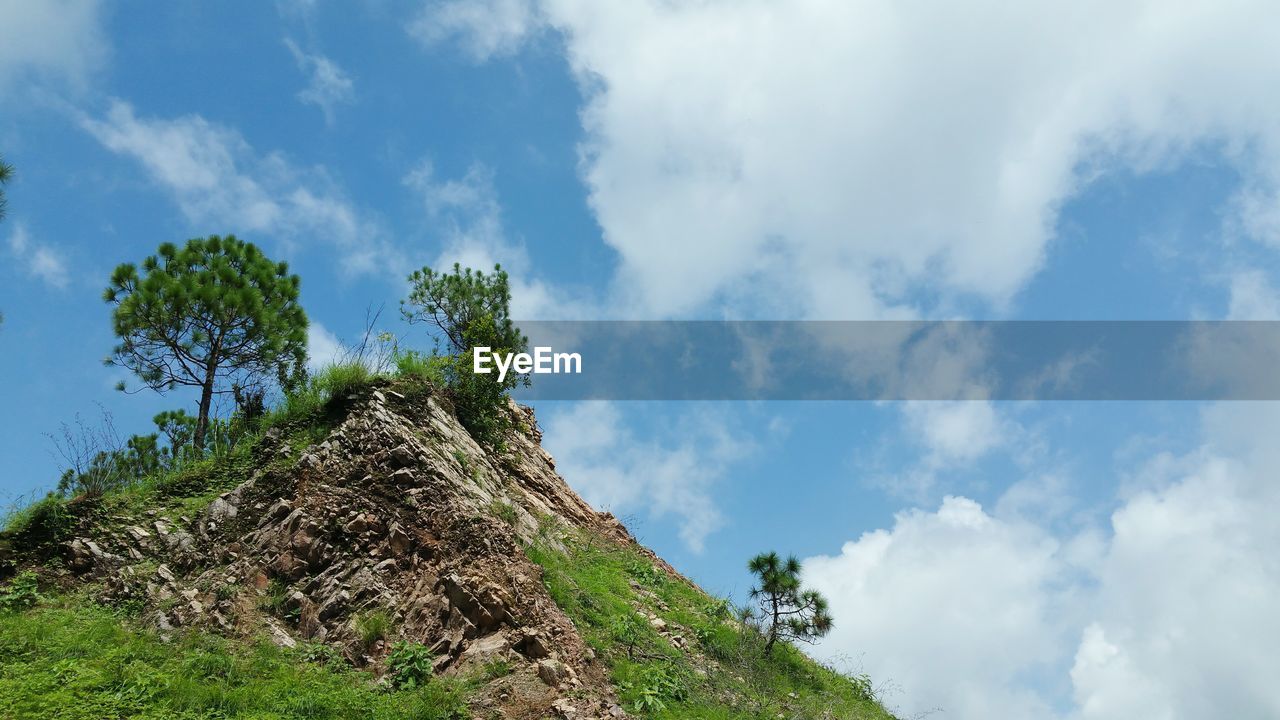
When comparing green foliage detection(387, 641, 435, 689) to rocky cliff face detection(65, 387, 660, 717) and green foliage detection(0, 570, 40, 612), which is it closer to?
rocky cliff face detection(65, 387, 660, 717)

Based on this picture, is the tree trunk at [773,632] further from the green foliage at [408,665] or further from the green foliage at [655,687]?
the green foliage at [408,665]

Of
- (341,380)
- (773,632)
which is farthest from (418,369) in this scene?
(773,632)

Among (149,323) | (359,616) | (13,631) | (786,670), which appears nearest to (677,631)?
(786,670)

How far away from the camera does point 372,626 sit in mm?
12234

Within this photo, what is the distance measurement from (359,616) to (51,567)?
555cm

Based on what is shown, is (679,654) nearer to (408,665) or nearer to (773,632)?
(773,632)

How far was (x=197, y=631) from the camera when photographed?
39.4 feet

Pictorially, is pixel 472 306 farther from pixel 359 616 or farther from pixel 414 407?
pixel 359 616

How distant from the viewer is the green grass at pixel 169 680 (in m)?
9.93

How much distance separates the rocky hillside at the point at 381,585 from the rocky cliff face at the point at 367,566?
32mm

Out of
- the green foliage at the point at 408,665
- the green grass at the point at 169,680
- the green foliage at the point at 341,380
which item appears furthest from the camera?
the green foliage at the point at 341,380

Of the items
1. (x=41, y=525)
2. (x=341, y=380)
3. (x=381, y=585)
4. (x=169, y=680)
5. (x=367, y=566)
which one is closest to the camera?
(x=169, y=680)

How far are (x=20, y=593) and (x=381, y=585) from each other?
226 inches

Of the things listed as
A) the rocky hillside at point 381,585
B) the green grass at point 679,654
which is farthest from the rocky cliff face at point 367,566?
the green grass at point 679,654
